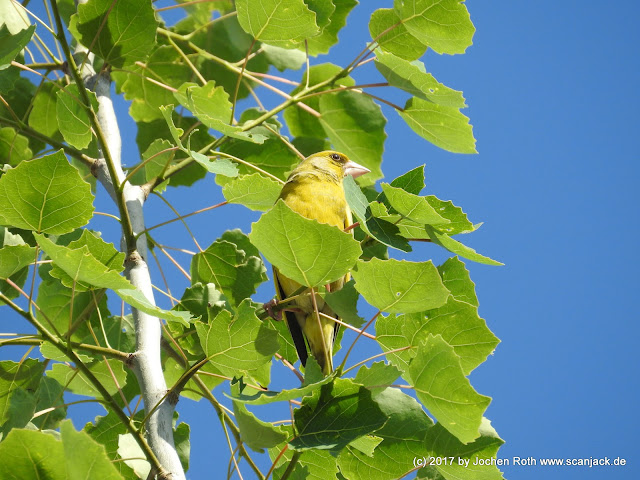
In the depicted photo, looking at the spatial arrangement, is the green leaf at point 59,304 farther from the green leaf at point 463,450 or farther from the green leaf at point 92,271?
the green leaf at point 463,450

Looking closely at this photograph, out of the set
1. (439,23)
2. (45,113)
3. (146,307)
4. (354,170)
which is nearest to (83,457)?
(146,307)

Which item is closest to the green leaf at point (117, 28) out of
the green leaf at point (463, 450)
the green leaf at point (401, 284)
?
the green leaf at point (401, 284)

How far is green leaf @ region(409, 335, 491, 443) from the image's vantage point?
1624 millimetres

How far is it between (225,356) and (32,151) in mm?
1887

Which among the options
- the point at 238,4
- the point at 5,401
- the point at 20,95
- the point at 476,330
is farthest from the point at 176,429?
the point at 20,95

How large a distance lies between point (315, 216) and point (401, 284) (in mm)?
1520

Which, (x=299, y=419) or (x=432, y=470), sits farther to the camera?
(x=432, y=470)

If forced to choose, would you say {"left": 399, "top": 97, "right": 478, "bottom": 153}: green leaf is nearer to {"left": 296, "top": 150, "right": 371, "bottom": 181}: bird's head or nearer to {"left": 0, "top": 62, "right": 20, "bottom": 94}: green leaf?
{"left": 296, "top": 150, "right": 371, "bottom": 181}: bird's head

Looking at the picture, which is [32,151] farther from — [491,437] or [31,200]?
[491,437]

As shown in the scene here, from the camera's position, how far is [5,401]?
2.23 metres

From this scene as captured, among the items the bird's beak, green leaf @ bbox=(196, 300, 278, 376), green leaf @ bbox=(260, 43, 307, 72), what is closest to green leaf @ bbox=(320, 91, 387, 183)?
green leaf @ bbox=(260, 43, 307, 72)

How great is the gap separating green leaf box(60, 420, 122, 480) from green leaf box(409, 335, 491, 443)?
69cm

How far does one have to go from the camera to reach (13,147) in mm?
2945

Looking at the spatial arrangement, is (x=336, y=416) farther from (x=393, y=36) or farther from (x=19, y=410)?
(x=393, y=36)
